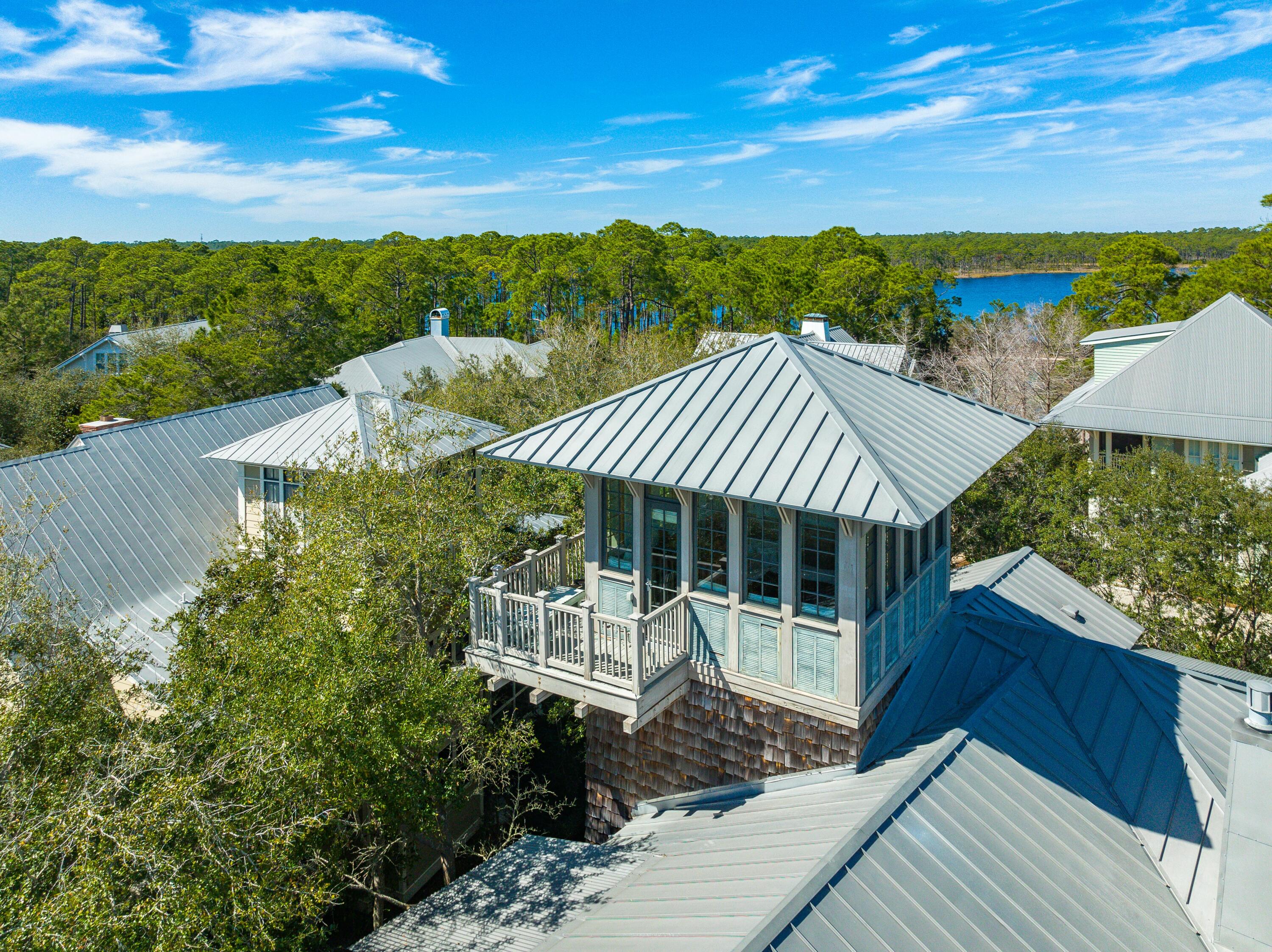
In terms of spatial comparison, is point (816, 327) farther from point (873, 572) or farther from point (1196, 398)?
point (873, 572)

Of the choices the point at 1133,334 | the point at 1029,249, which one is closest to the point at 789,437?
the point at 1133,334

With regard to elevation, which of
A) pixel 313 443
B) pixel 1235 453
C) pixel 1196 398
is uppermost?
pixel 1196 398

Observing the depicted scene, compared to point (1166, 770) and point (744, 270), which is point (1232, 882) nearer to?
point (1166, 770)

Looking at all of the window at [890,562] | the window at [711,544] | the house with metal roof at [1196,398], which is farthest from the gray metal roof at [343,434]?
the house with metal roof at [1196,398]

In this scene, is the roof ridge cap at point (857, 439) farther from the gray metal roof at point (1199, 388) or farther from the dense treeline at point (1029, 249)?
the dense treeline at point (1029, 249)

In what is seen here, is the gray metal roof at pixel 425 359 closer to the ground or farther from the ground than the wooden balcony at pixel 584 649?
farther from the ground

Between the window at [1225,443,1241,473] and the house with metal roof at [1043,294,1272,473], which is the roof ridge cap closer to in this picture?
the house with metal roof at [1043,294,1272,473]

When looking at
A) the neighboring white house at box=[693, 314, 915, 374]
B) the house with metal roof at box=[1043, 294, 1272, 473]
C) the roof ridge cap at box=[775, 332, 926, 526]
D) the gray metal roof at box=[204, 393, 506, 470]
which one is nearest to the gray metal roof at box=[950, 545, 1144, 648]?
the roof ridge cap at box=[775, 332, 926, 526]

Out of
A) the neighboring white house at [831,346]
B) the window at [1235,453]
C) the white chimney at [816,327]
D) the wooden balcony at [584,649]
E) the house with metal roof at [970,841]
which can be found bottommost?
the house with metal roof at [970,841]
